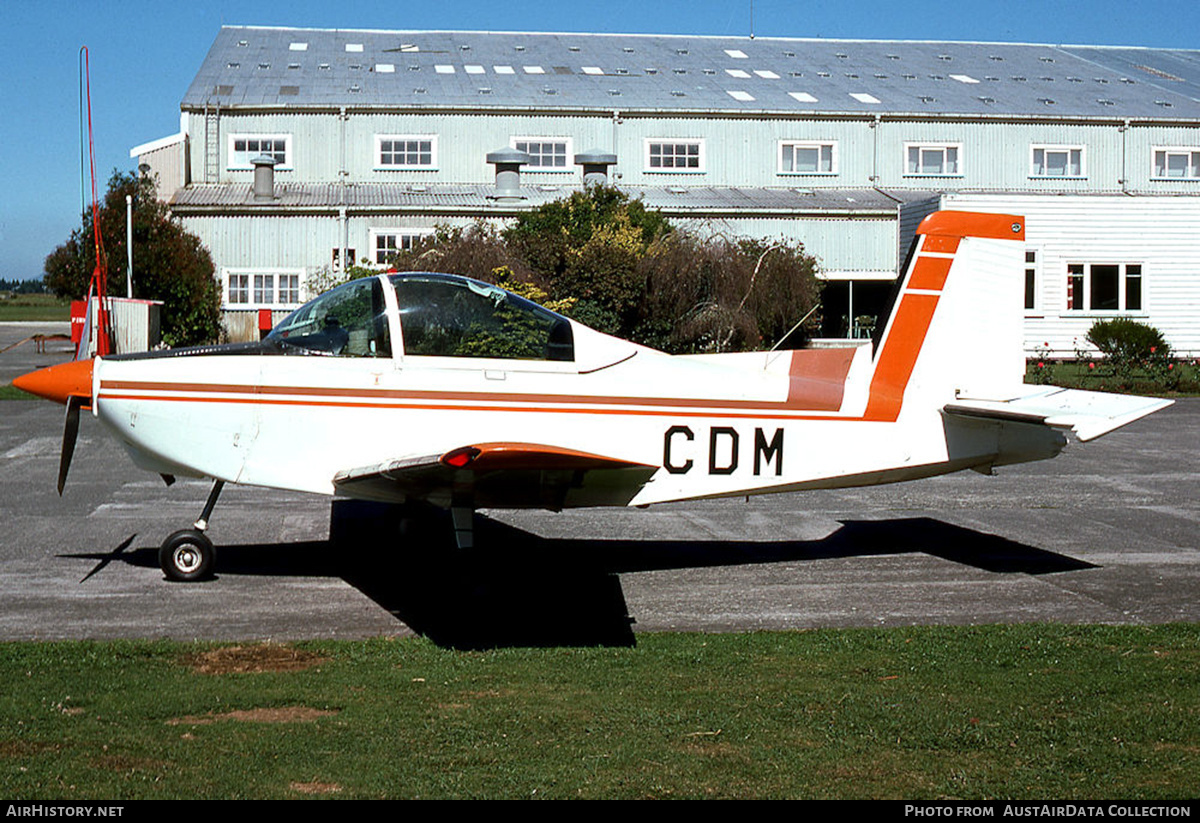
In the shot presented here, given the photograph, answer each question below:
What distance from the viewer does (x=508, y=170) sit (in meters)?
35.3

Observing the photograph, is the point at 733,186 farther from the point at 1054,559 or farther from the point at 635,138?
the point at 1054,559

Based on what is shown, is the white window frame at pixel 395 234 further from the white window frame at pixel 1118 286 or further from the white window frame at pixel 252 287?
the white window frame at pixel 1118 286

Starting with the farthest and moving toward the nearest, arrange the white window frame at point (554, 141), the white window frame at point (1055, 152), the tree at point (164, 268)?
the white window frame at point (1055, 152)
the white window frame at point (554, 141)
the tree at point (164, 268)

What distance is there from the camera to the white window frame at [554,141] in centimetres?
3747

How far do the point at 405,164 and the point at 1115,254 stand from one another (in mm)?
21672

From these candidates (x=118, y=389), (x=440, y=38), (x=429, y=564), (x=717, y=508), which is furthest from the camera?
(x=440, y=38)

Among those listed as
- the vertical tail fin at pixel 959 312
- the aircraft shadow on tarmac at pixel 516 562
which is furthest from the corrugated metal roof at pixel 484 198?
the vertical tail fin at pixel 959 312

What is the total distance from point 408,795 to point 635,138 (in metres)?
35.1

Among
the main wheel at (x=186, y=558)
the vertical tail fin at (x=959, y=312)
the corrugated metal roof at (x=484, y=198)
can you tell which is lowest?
the main wheel at (x=186, y=558)

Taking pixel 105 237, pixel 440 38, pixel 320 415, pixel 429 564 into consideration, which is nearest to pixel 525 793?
pixel 320 415

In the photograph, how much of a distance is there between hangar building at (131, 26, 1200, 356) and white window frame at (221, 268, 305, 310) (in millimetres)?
58

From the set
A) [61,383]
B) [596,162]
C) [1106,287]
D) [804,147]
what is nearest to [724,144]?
[804,147]

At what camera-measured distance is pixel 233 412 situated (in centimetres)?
818

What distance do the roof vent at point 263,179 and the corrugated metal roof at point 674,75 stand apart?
10.9 feet
